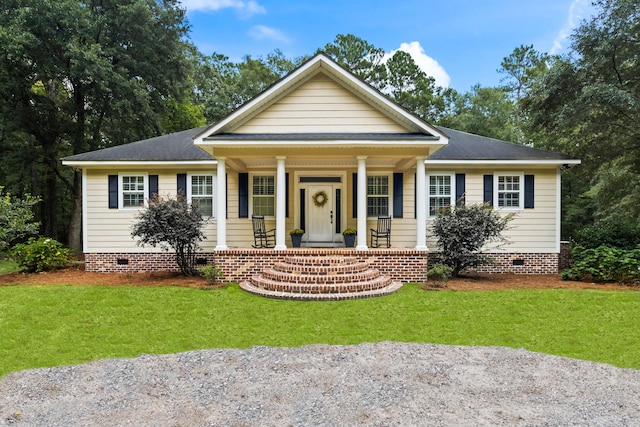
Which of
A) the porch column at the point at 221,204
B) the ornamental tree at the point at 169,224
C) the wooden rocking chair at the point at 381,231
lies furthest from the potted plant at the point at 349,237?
the ornamental tree at the point at 169,224

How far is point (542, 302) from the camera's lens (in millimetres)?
6992

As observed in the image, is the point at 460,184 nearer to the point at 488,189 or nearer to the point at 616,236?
the point at 488,189

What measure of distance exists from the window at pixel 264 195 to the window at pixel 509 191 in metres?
6.78

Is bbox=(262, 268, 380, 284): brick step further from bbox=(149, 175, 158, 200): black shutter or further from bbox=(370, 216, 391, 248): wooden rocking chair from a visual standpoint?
bbox=(149, 175, 158, 200): black shutter

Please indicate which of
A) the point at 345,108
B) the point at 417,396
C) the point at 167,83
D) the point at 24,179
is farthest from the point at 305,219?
the point at 24,179

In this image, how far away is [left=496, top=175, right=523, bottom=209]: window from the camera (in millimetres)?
10836

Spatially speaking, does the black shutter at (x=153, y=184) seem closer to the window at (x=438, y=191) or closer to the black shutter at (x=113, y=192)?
the black shutter at (x=113, y=192)

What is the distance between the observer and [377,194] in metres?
11.1

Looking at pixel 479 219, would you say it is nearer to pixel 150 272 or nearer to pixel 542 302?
pixel 542 302

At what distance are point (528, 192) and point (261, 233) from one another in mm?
7995

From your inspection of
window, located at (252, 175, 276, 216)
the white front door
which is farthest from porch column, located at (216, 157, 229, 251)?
the white front door

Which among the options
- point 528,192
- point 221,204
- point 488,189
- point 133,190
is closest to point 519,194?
point 528,192

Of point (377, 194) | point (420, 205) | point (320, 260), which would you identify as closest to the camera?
point (320, 260)

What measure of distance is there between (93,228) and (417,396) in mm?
10775
